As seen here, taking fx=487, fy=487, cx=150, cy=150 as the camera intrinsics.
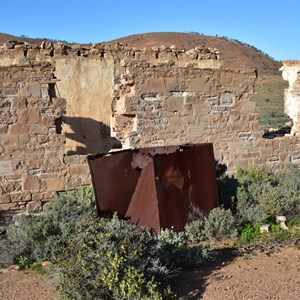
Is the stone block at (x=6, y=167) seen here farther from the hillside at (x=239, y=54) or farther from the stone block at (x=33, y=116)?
the hillside at (x=239, y=54)

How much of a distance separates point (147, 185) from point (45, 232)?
149cm

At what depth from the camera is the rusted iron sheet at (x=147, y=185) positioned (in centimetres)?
661

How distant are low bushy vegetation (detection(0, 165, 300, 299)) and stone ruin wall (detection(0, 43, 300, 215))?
1.63 ft

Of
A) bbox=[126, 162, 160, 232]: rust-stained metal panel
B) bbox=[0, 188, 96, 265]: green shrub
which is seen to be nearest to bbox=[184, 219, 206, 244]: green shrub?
bbox=[126, 162, 160, 232]: rust-stained metal panel

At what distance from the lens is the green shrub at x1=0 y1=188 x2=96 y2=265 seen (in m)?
6.16

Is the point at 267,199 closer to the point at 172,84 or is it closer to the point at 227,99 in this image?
the point at 227,99

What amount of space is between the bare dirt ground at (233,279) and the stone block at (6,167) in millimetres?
2002

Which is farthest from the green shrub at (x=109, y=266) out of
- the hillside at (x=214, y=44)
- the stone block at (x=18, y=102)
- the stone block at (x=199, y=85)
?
the hillside at (x=214, y=44)

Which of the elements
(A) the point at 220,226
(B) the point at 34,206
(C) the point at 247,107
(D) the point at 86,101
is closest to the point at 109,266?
(A) the point at 220,226

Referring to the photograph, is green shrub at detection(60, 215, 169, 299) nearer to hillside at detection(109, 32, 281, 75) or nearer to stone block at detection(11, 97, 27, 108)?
stone block at detection(11, 97, 27, 108)

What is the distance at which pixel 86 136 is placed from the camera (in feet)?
39.3

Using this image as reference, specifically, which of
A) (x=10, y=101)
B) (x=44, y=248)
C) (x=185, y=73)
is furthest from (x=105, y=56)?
(x=44, y=248)

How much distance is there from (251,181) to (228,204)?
45.1 inches

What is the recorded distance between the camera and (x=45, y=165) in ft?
25.2
